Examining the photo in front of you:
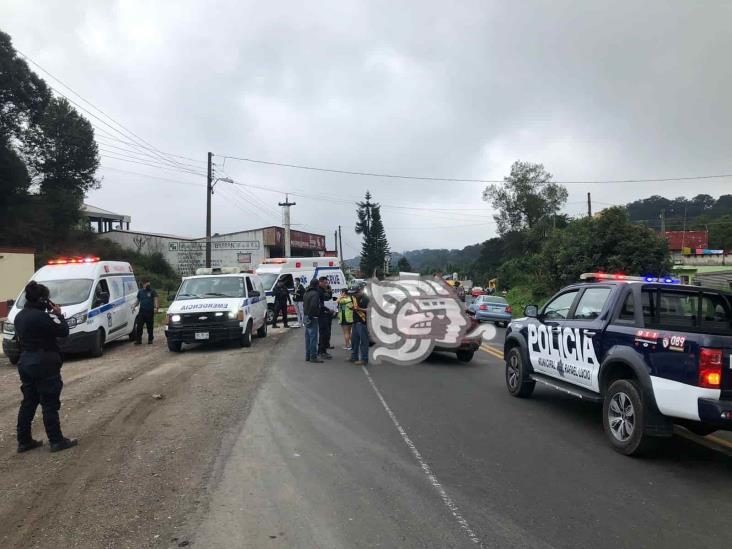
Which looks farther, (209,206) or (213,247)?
(213,247)

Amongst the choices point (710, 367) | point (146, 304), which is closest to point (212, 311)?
point (146, 304)

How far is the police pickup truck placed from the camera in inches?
195

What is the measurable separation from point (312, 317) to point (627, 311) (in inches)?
270

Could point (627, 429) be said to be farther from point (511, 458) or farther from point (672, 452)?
point (511, 458)

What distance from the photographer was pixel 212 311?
13.8m

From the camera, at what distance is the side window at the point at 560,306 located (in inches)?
296

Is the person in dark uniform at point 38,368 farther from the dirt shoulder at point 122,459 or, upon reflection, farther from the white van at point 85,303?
the white van at point 85,303

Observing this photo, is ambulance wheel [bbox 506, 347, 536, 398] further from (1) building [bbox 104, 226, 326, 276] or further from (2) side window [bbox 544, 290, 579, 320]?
(1) building [bbox 104, 226, 326, 276]

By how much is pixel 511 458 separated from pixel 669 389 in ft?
5.27

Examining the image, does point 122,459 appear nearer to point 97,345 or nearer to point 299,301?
point 97,345

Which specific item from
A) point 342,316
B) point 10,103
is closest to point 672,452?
point 342,316

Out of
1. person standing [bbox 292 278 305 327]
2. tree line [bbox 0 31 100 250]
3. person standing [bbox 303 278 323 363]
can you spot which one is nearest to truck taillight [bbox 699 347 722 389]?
person standing [bbox 303 278 323 363]

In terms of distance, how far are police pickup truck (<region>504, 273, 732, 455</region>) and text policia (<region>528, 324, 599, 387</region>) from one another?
1cm

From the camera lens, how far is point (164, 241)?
50.4 metres
